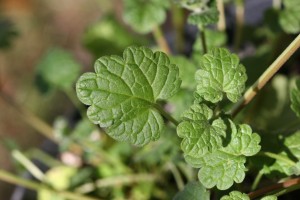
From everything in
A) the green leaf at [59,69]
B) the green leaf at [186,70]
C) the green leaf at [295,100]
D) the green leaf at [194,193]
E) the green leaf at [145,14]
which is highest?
the green leaf at [59,69]

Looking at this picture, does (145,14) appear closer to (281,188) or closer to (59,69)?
(59,69)

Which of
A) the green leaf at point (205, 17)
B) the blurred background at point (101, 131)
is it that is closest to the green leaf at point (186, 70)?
the blurred background at point (101, 131)

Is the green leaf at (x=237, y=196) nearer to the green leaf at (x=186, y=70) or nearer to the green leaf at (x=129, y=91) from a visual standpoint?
the green leaf at (x=129, y=91)

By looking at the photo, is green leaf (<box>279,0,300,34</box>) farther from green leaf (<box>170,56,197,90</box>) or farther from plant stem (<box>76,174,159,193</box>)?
plant stem (<box>76,174,159,193</box>)

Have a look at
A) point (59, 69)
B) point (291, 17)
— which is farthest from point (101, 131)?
point (291, 17)

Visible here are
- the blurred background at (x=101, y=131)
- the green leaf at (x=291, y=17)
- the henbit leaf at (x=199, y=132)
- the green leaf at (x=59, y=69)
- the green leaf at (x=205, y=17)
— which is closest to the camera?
the henbit leaf at (x=199, y=132)
